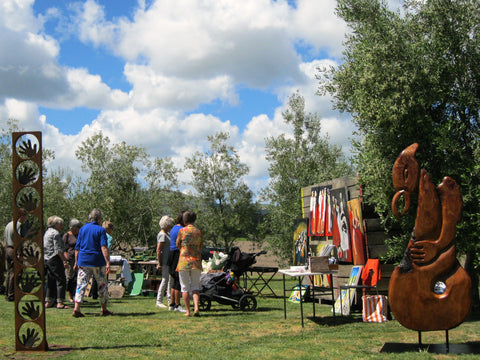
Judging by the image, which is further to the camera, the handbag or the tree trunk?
the tree trunk

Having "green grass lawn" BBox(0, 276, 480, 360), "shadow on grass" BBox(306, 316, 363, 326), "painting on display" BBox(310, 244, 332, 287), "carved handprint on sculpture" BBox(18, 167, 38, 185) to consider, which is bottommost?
"shadow on grass" BBox(306, 316, 363, 326)

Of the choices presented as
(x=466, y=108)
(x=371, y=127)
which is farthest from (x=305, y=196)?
(x=466, y=108)

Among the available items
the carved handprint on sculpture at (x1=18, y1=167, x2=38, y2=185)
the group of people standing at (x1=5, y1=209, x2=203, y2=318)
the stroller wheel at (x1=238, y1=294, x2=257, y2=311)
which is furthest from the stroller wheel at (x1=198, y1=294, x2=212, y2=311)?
the carved handprint on sculpture at (x1=18, y1=167, x2=38, y2=185)

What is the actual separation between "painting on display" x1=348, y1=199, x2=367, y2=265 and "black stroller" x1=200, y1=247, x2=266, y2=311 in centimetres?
213

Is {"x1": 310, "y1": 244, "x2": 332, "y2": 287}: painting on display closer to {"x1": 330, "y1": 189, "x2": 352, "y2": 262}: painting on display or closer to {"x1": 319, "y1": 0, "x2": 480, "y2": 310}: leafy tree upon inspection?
{"x1": 330, "y1": 189, "x2": 352, "y2": 262}: painting on display

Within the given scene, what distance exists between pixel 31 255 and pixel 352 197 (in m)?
6.91

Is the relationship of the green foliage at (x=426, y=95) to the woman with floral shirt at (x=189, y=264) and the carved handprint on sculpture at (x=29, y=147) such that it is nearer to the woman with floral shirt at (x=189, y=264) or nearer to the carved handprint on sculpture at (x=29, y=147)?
the woman with floral shirt at (x=189, y=264)

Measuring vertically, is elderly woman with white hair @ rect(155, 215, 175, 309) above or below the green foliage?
below

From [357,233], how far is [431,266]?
4490 millimetres

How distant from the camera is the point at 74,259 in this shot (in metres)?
12.0

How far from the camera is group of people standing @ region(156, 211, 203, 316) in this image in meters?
9.42

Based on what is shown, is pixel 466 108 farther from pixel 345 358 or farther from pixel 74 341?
pixel 74 341

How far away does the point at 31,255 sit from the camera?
252 inches

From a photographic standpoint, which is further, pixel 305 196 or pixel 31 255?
pixel 305 196
